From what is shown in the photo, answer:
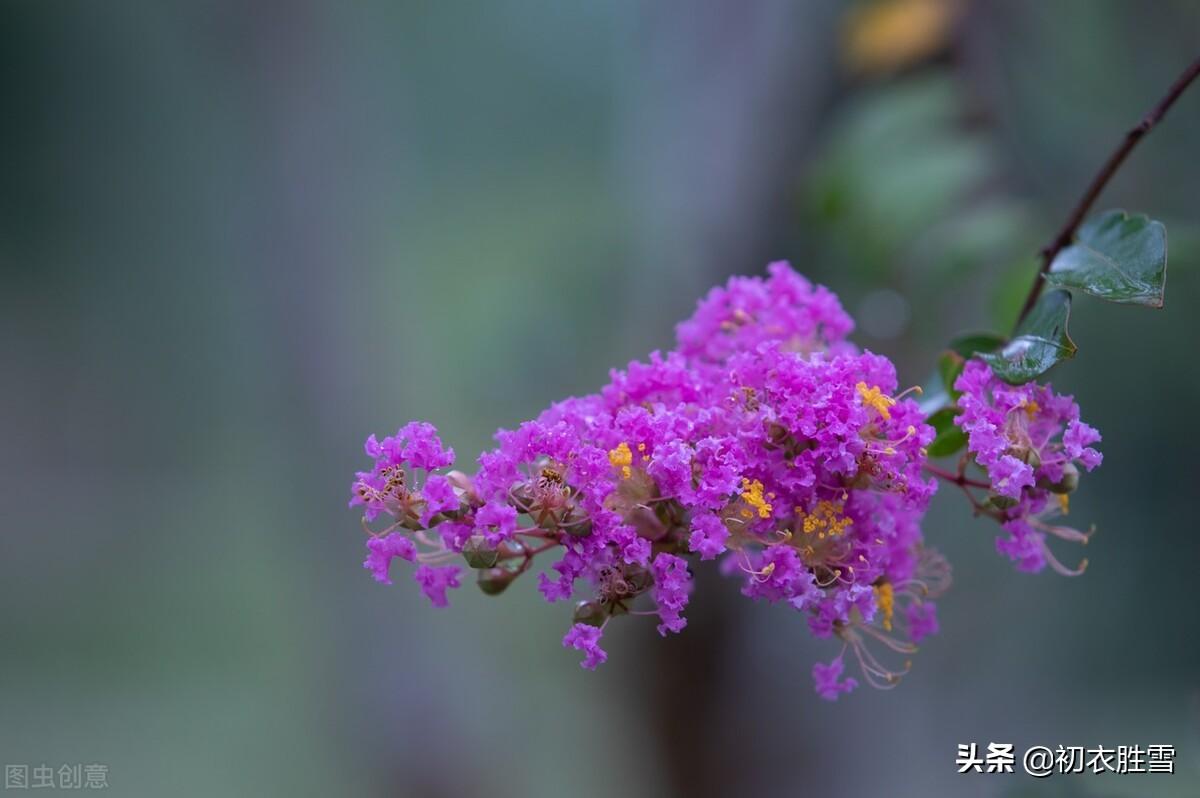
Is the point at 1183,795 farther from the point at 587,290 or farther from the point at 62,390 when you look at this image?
the point at 62,390

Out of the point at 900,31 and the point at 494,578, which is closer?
the point at 494,578

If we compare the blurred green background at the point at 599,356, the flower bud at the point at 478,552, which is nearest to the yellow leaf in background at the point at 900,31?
the blurred green background at the point at 599,356

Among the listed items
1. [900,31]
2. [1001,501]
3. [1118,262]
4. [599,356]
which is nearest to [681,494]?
[1001,501]

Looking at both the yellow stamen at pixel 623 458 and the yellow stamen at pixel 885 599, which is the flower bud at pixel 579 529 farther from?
the yellow stamen at pixel 885 599

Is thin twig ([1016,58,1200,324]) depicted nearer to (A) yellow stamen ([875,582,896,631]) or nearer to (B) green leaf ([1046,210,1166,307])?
(B) green leaf ([1046,210,1166,307])

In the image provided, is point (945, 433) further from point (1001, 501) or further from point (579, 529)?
point (579, 529)

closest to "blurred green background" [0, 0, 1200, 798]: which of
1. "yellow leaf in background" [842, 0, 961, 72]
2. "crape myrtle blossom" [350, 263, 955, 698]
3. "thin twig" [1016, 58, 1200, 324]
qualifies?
"yellow leaf in background" [842, 0, 961, 72]
